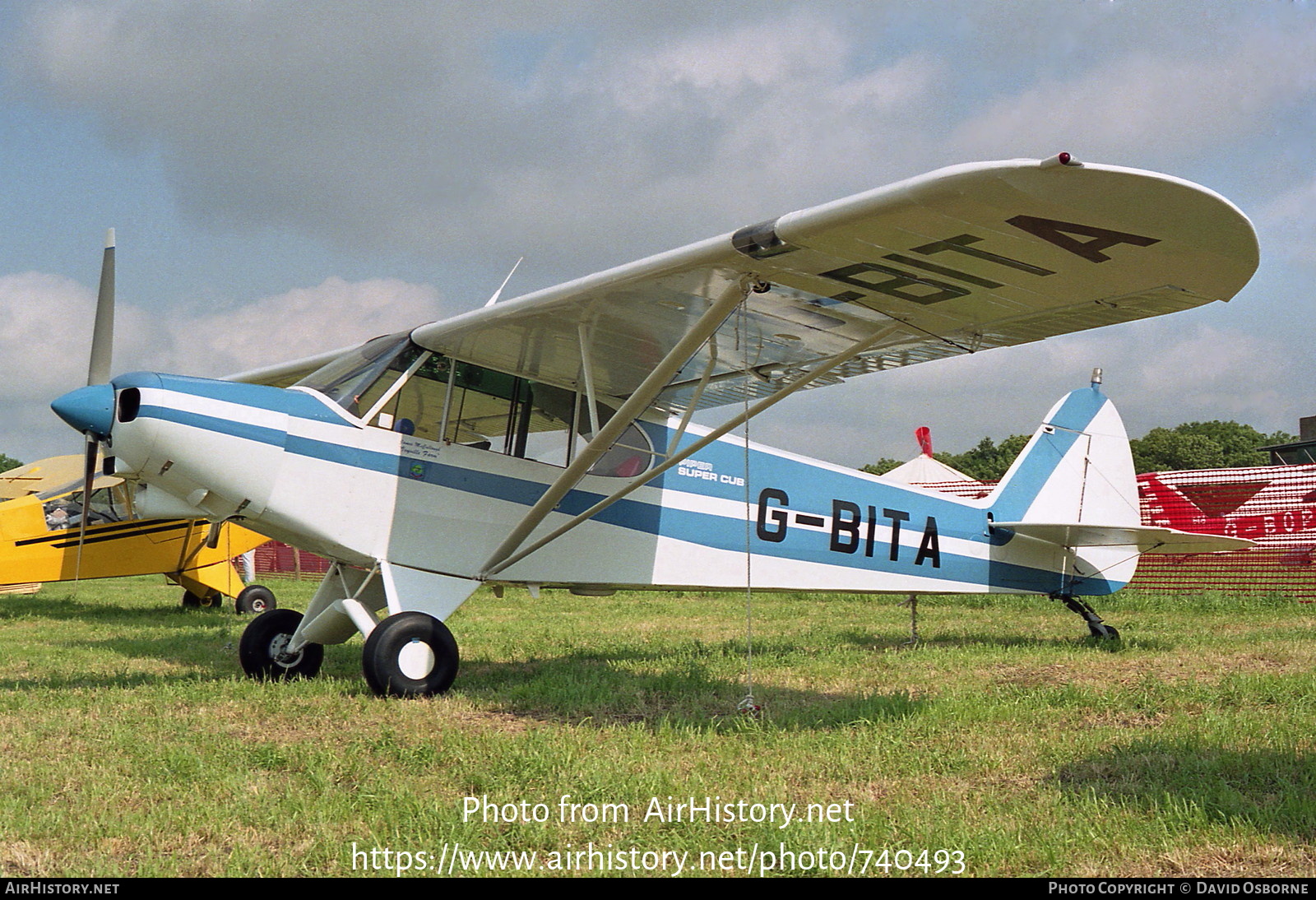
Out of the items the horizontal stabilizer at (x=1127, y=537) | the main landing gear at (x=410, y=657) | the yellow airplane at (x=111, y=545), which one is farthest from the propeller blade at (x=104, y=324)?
the horizontal stabilizer at (x=1127, y=537)

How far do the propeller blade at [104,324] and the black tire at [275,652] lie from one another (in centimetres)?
199

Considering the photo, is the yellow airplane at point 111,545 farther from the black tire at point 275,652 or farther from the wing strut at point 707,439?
the wing strut at point 707,439

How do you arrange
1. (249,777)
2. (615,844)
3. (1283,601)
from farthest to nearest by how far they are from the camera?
1. (1283,601)
2. (249,777)
3. (615,844)

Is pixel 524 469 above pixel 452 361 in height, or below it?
below

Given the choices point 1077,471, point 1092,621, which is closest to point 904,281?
point 1092,621

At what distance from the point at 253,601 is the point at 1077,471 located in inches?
439

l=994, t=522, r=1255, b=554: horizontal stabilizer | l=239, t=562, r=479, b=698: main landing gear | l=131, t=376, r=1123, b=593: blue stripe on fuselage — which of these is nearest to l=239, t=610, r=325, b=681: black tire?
l=239, t=562, r=479, b=698: main landing gear

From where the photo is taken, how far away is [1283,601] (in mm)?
12000

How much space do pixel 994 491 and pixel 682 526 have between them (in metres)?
3.60

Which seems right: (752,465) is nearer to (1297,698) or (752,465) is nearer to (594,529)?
(594,529)

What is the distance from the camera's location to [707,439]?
6.04 metres

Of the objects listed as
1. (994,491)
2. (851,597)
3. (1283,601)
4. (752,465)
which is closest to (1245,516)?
(1283,601)
